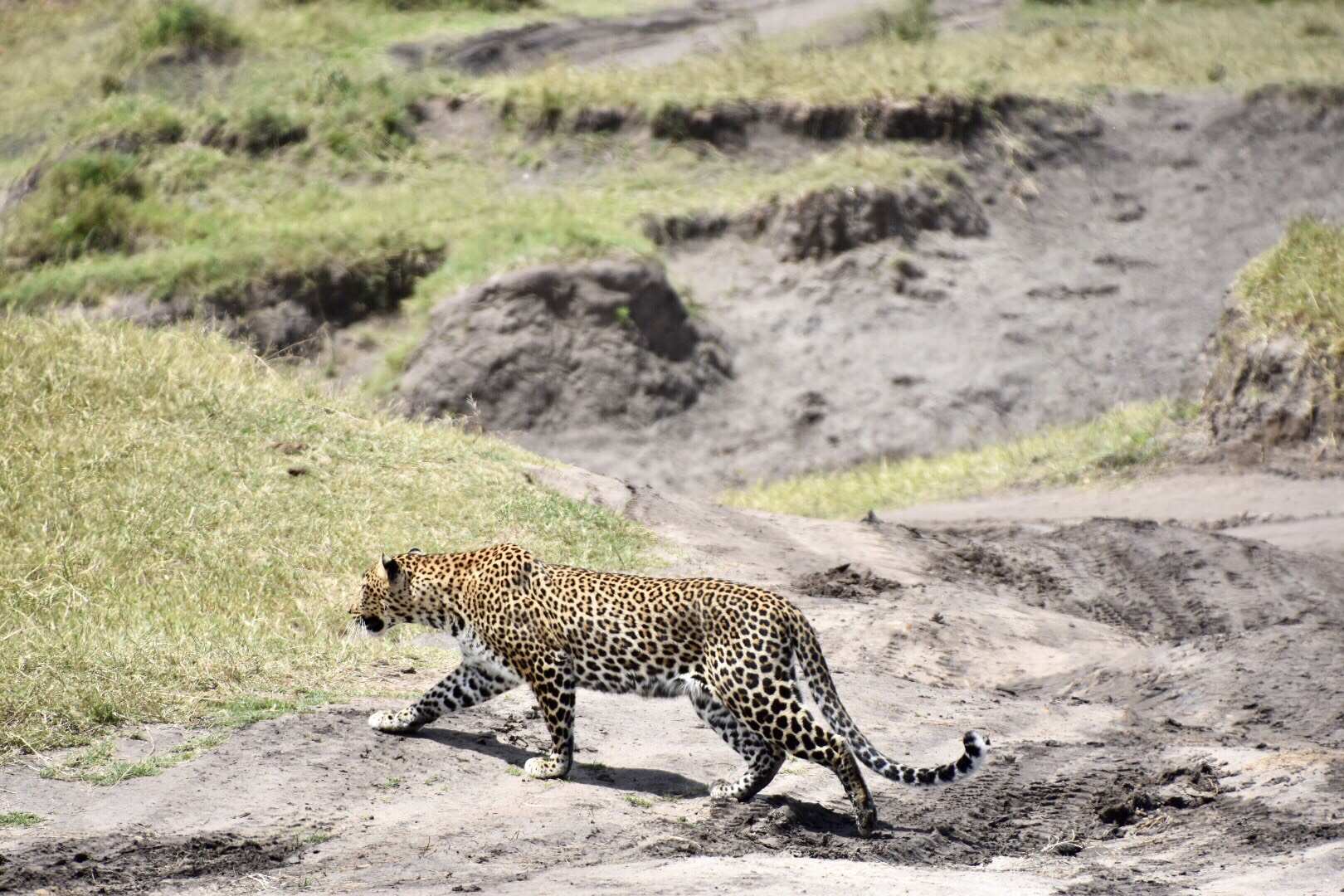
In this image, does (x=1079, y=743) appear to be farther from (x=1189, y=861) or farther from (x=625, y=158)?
(x=625, y=158)

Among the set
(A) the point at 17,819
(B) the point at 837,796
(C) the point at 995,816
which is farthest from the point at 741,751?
(A) the point at 17,819

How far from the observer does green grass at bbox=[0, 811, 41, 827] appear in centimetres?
756

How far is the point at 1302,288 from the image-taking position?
2033 centimetres

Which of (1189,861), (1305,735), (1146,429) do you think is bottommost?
(1146,429)

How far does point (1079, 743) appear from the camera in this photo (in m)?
10.1

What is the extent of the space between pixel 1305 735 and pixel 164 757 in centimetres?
655

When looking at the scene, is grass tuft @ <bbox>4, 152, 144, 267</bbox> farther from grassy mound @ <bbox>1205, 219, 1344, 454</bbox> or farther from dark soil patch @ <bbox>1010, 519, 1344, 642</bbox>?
grassy mound @ <bbox>1205, 219, 1344, 454</bbox>

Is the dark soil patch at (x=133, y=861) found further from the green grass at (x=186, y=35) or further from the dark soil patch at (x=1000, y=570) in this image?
the green grass at (x=186, y=35)

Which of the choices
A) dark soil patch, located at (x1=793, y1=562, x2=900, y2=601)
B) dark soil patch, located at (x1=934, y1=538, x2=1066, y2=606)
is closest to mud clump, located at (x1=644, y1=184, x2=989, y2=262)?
dark soil patch, located at (x1=934, y1=538, x2=1066, y2=606)

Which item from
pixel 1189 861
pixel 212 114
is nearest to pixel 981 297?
pixel 212 114

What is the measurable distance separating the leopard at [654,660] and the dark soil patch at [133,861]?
1630 millimetres

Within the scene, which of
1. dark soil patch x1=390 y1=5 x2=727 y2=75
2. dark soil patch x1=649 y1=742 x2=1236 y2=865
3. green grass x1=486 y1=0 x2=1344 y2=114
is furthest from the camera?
dark soil patch x1=390 y1=5 x2=727 y2=75

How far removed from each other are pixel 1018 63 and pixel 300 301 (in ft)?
49.2

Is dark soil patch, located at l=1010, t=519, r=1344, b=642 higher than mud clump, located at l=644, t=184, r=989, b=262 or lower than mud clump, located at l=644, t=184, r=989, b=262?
lower
